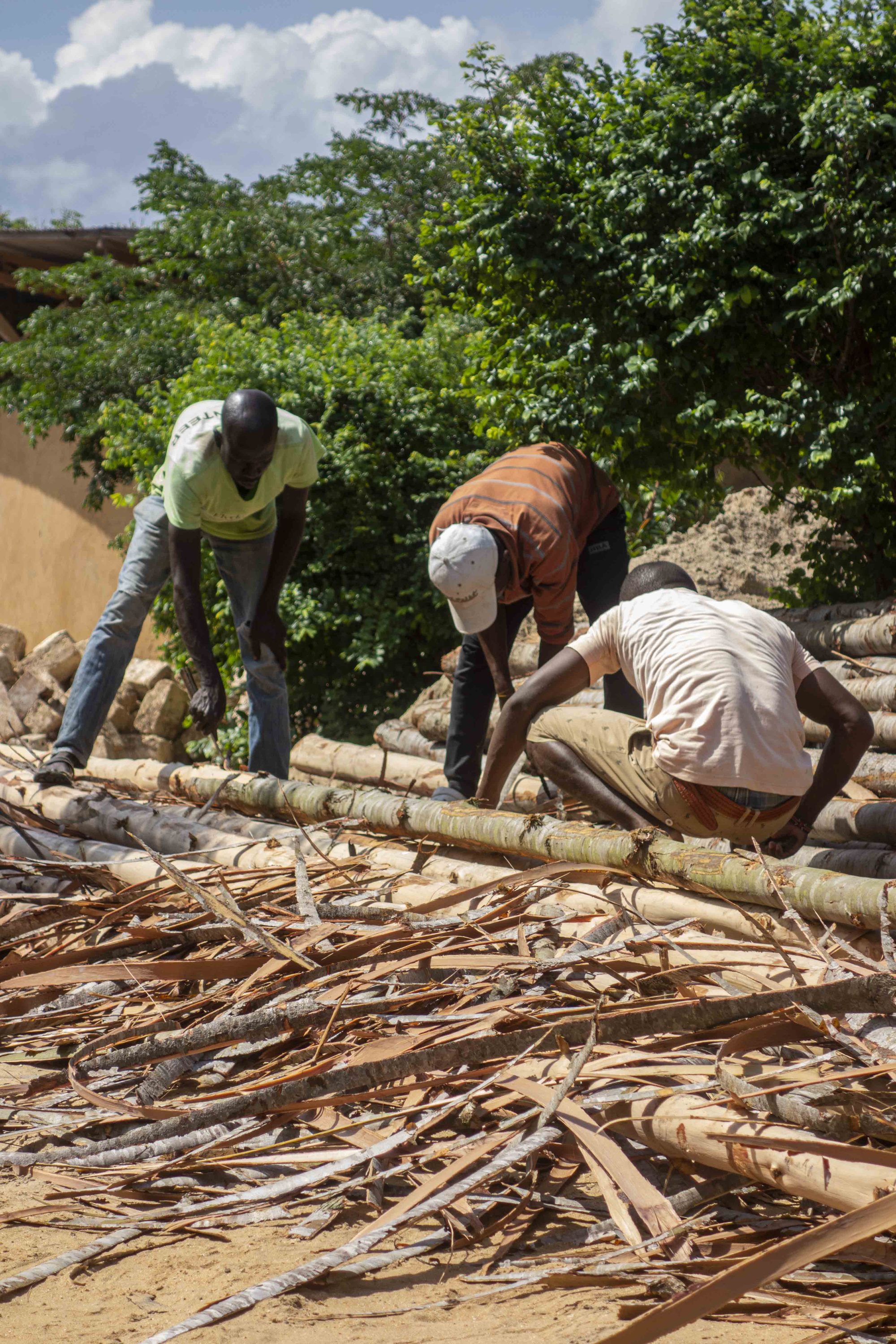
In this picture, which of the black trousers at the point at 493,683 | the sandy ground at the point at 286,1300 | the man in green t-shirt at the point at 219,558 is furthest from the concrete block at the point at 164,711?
the sandy ground at the point at 286,1300

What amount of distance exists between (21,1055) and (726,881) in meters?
1.76

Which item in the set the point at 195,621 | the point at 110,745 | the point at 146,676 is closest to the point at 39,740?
the point at 110,745

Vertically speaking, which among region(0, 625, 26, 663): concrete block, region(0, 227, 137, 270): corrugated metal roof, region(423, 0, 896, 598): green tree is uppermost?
region(0, 227, 137, 270): corrugated metal roof

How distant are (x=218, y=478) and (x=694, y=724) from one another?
247 cm

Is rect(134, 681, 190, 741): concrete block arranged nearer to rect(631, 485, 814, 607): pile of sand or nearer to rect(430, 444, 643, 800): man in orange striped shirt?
rect(631, 485, 814, 607): pile of sand

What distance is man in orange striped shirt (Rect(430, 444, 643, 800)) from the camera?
4.36 meters

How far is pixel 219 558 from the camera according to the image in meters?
5.27

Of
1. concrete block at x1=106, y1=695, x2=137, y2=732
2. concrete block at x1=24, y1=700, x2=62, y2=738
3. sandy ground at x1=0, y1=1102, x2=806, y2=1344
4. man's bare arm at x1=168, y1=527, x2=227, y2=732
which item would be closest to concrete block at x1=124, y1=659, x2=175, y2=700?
concrete block at x1=106, y1=695, x2=137, y2=732

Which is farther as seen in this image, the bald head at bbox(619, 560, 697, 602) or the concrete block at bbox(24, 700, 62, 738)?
the concrete block at bbox(24, 700, 62, 738)

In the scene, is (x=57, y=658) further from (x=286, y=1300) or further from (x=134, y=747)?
(x=286, y=1300)

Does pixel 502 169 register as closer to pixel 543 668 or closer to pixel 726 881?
pixel 543 668

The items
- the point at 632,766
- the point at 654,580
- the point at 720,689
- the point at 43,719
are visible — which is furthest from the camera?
the point at 43,719

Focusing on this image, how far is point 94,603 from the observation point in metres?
12.6

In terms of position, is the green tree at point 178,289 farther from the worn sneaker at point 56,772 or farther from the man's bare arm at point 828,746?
the man's bare arm at point 828,746
